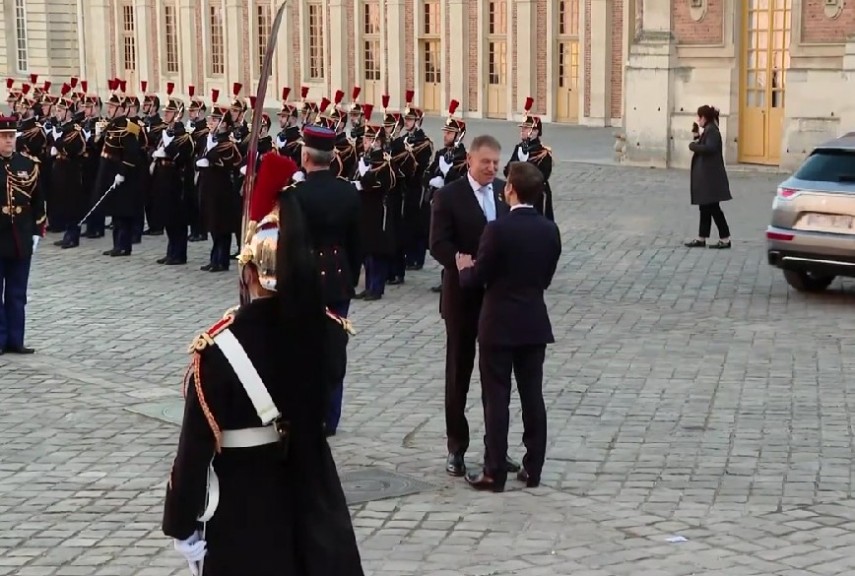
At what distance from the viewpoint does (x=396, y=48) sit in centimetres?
4228

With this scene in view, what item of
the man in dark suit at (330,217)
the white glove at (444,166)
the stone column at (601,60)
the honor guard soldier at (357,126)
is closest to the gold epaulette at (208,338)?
the man in dark suit at (330,217)

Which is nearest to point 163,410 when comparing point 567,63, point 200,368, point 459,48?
point 200,368

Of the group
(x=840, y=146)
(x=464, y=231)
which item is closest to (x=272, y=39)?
(x=464, y=231)

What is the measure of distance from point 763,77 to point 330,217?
1847 cm

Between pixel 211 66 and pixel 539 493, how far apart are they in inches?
1689

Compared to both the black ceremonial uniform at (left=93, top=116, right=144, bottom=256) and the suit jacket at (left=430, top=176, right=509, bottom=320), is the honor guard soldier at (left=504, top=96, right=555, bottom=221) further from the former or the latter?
the suit jacket at (left=430, top=176, right=509, bottom=320)

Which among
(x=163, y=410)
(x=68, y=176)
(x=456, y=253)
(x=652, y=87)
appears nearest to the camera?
(x=456, y=253)

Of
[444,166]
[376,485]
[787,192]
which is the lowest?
[376,485]

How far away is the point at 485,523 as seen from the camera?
781 centimetres

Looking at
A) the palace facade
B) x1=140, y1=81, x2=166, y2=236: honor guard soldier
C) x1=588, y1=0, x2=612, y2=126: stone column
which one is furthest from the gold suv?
x1=588, y1=0, x2=612, y2=126: stone column

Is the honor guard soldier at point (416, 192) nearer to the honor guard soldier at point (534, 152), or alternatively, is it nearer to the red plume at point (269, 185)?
the honor guard soldier at point (534, 152)

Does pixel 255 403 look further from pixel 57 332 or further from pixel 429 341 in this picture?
pixel 57 332

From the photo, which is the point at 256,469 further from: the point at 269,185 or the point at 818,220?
the point at 818,220

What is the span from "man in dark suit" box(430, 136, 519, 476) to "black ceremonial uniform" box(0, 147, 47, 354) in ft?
14.9
